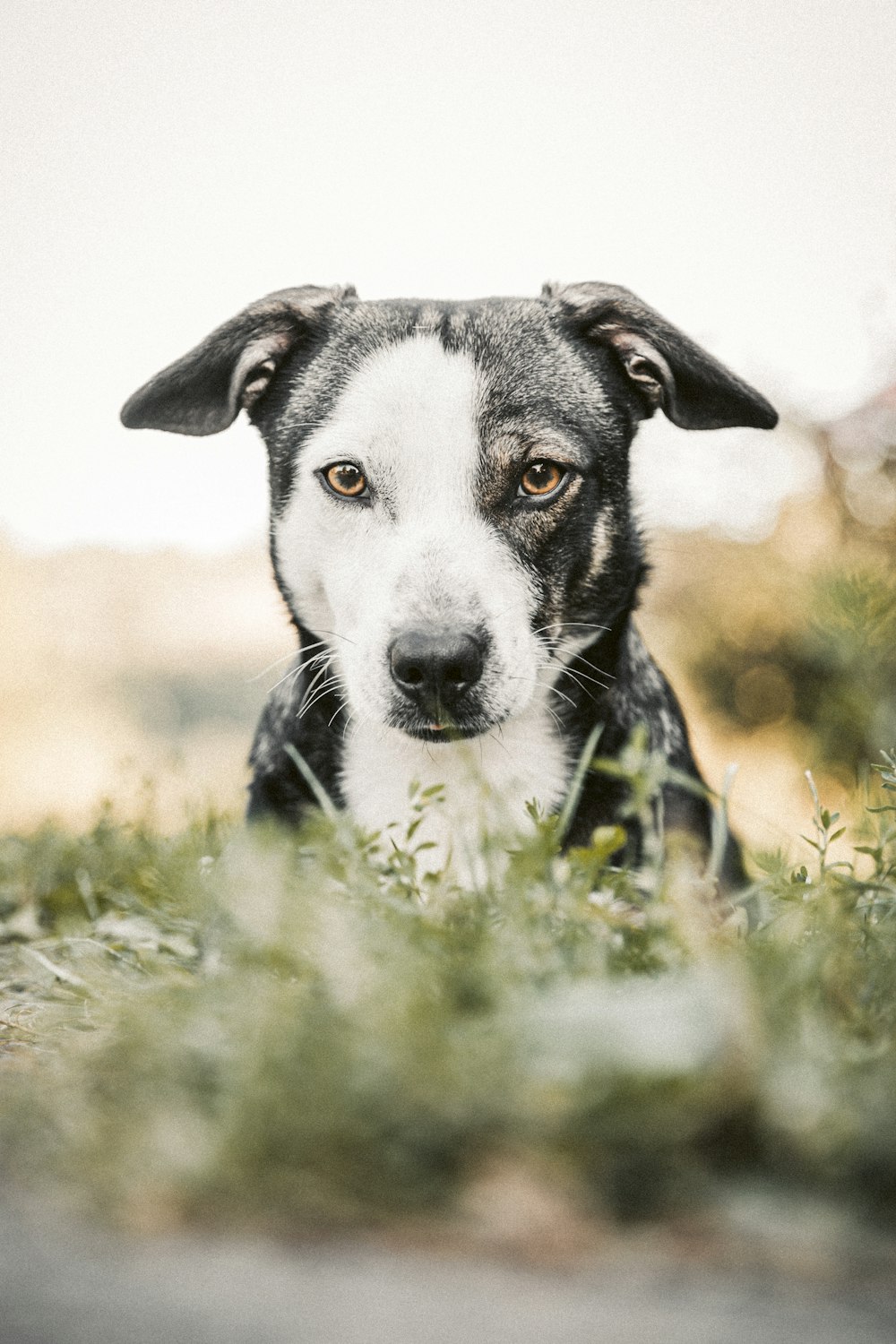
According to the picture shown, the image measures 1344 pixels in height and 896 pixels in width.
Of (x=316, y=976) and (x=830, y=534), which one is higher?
(x=830, y=534)

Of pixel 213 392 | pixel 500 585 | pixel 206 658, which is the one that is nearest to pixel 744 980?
pixel 500 585

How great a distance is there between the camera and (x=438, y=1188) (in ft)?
3.26

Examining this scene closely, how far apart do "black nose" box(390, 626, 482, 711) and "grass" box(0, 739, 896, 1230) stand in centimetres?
90

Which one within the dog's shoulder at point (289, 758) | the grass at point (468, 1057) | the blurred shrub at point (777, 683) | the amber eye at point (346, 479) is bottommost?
the grass at point (468, 1057)

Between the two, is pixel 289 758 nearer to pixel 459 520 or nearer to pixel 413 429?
pixel 459 520

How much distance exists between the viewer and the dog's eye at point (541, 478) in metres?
2.88

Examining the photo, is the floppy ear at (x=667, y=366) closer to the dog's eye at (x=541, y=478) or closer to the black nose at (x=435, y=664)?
the dog's eye at (x=541, y=478)

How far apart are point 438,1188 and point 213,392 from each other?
265 cm

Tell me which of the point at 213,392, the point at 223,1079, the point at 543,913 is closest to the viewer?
the point at 223,1079

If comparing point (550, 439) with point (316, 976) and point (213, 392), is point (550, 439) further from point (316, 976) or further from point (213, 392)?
point (316, 976)

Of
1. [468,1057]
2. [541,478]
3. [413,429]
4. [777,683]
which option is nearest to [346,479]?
[413,429]

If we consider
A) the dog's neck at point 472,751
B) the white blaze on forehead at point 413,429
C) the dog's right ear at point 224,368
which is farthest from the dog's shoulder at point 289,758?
the dog's right ear at point 224,368

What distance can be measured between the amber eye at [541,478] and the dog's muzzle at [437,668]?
0.56 meters

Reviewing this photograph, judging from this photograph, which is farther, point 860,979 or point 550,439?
point 550,439
